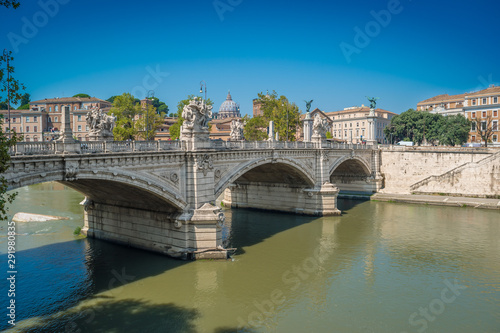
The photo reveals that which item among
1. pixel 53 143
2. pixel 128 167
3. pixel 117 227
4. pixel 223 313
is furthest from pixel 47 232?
pixel 223 313

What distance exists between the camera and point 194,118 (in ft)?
72.8

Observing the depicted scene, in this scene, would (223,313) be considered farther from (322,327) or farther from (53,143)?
(53,143)

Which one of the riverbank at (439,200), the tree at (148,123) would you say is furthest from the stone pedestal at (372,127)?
the tree at (148,123)

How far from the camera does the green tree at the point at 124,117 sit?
44.7 meters

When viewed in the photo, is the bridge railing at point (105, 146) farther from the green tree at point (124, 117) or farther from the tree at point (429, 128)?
the tree at point (429, 128)

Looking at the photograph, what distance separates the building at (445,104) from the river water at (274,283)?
52.4 m

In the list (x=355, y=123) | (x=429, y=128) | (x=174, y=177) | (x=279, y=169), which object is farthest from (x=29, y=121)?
(x=355, y=123)

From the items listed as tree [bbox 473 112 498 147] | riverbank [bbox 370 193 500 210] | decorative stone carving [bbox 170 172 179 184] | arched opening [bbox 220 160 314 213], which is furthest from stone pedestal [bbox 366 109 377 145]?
decorative stone carving [bbox 170 172 179 184]

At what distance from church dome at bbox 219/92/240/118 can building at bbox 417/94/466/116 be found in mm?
93904

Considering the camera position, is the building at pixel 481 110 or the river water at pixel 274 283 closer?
the river water at pixel 274 283

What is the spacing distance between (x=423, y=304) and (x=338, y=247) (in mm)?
9003

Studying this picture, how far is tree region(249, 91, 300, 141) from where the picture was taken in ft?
197

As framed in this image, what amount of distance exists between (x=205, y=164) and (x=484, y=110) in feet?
205

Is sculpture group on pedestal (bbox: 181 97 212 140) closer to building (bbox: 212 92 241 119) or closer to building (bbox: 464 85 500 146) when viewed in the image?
building (bbox: 464 85 500 146)
